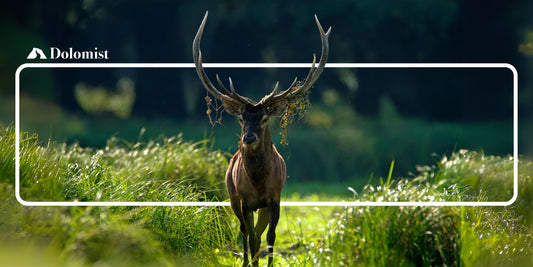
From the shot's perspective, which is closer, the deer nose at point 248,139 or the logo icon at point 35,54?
the deer nose at point 248,139

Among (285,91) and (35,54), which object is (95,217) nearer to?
(285,91)

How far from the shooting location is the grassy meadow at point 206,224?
160 inches

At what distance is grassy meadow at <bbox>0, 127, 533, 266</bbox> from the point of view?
406cm

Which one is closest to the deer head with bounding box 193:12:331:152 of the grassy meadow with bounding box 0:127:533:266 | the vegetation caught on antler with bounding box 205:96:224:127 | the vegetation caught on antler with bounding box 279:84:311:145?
the vegetation caught on antler with bounding box 279:84:311:145

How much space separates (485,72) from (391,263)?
2.54 meters

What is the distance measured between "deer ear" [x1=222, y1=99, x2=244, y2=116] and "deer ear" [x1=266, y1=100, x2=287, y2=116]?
0.80 ft

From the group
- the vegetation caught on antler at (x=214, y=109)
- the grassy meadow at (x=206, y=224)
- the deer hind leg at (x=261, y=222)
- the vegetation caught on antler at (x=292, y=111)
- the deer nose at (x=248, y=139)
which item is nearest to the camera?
the grassy meadow at (x=206, y=224)

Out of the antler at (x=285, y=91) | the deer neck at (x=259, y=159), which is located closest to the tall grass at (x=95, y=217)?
the deer neck at (x=259, y=159)

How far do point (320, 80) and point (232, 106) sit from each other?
7.72ft

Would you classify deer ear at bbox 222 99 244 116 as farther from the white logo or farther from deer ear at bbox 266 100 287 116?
the white logo

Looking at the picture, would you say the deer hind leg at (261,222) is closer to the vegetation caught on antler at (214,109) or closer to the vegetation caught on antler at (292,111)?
the vegetation caught on antler at (292,111)

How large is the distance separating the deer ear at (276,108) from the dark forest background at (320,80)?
1.02 metres

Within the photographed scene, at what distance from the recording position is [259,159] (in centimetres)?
471

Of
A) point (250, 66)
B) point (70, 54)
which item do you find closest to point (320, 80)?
point (250, 66)
